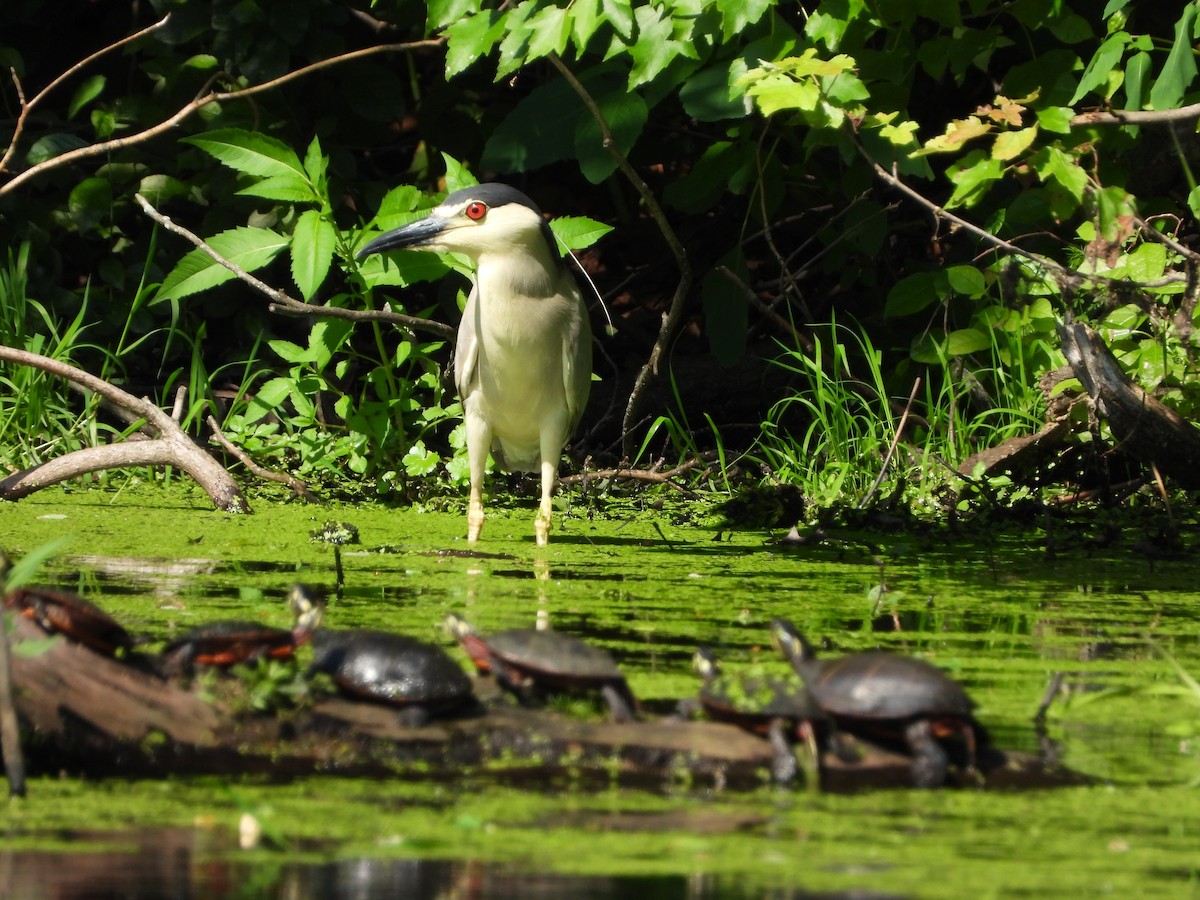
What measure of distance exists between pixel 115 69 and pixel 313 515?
11.5ft

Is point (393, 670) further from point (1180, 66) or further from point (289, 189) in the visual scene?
point (289, 189)

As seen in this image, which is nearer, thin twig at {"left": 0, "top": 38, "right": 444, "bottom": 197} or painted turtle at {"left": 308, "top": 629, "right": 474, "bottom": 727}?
painted turtle at {"left": 308, "top": 629, "right": 474, "bottom": 727}

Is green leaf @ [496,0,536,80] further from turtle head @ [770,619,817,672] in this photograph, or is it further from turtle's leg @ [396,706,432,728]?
turtle's leg @ [396,706,432,728]

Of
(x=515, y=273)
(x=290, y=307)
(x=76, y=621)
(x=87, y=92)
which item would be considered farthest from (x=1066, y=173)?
(x=87, y=92)

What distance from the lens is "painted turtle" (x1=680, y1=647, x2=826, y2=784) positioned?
2.17m

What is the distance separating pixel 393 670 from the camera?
223cm

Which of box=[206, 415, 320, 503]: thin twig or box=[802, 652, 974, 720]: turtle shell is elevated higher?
box=[206, 415, 320, 503]: thin twig

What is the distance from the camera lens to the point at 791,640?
2467mm

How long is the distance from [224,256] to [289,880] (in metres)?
4.51

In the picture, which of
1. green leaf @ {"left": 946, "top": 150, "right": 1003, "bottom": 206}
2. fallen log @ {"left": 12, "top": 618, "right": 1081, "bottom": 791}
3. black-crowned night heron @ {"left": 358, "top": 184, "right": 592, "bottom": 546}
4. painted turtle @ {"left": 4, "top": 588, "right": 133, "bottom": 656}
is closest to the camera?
fallen log @ {"left": 12, "top": 618, "right": 1081, "bottom": 791}

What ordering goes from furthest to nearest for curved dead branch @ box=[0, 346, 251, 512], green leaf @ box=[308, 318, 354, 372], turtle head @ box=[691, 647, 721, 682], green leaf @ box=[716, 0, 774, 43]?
green leaf @ box=[308, 318, 354, 372], curved dead branch @ box=[0, 346, 251, 512], green leaf @ box=[716, 0, 774, 43], turtle head @ box=[691, 647, 721, 682]

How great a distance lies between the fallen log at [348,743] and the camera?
6.98ft

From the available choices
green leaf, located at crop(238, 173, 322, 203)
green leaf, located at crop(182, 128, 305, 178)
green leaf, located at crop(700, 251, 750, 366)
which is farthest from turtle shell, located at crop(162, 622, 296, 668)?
green leaf, located at crop(700, 251, 750, 366)

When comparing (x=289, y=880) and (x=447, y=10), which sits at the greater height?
(x=447, y=10)
